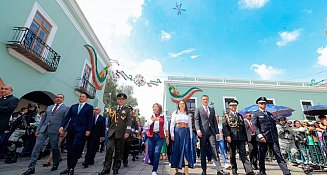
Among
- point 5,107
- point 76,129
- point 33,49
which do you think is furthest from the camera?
point 33,49

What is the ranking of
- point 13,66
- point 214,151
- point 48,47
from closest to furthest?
1. point 214,151
2. point 13,66
3. point 48,47

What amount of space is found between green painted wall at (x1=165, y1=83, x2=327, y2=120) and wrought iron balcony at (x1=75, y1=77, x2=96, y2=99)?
308 inches

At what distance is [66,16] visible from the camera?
33.8 feet

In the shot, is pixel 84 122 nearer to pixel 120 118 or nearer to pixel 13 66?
pixel 120 118

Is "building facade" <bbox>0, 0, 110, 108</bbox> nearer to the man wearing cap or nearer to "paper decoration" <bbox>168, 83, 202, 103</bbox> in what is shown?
the man wearing cap

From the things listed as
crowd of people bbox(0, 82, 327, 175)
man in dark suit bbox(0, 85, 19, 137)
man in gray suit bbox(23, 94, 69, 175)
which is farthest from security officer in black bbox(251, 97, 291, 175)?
man in dark suit bbox(0, 85, 19, 137)

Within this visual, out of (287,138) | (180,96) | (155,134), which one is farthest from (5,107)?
(180,96)

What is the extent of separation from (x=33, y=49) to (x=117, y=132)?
6.97m

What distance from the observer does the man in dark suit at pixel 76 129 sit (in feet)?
12.3

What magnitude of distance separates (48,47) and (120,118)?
735 cm

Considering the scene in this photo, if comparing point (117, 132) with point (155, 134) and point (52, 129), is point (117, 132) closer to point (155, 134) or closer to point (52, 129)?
point (155, 134)

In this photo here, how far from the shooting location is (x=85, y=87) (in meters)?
12.5

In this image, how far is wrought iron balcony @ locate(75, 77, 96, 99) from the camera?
11.7m

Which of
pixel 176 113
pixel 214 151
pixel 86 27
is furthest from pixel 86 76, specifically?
pixel 214 151
